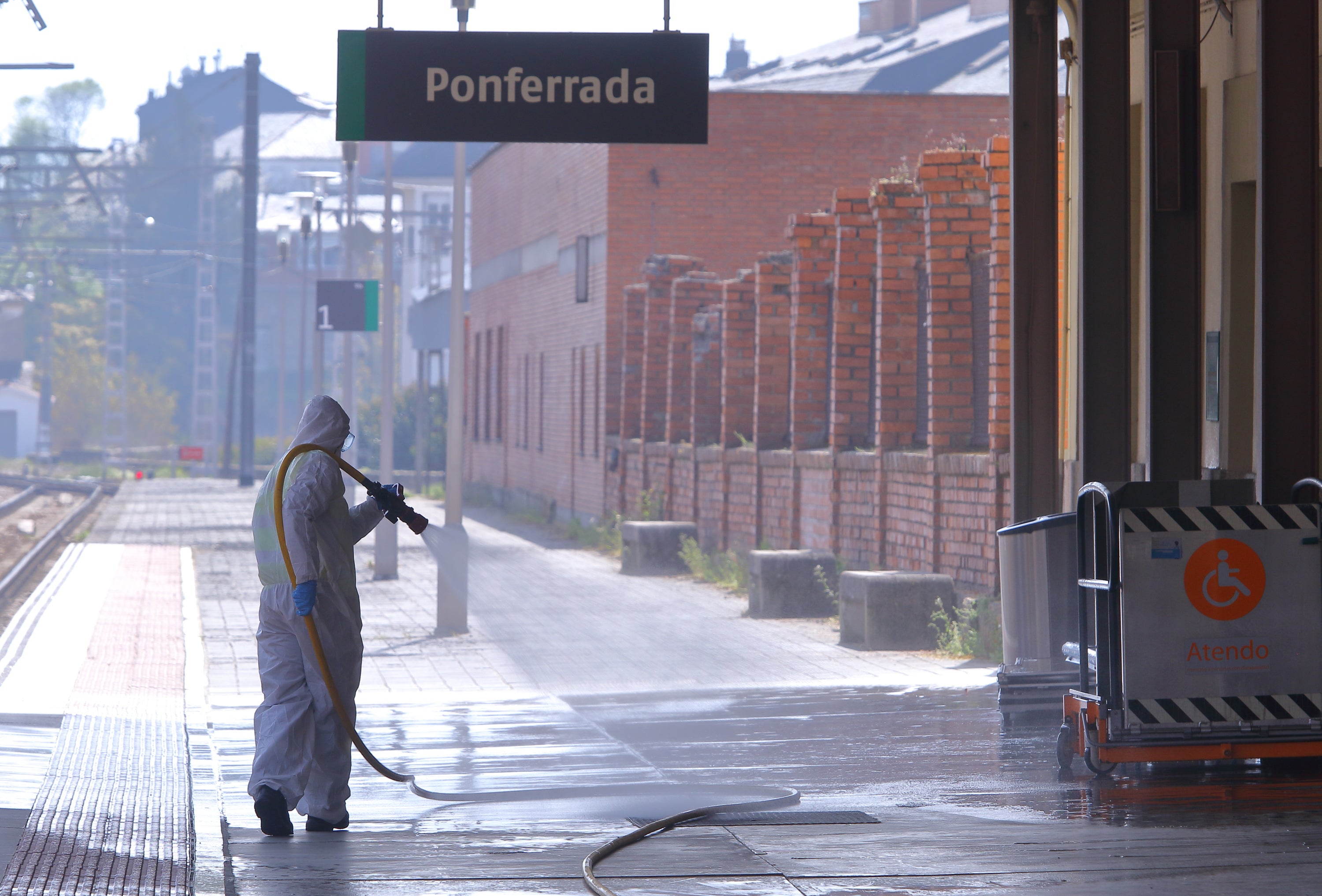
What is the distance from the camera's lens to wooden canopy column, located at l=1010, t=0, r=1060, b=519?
34.4 feet

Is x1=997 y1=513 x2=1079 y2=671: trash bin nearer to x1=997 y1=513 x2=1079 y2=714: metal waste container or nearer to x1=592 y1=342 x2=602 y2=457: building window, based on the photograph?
x1=997 y1=513 x2=1079 y2=714: metal waste container

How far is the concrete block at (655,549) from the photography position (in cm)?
2292

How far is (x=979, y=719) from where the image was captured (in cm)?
1025

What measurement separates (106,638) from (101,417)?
232ft

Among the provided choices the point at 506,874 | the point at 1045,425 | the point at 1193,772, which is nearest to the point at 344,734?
the point at 506,874

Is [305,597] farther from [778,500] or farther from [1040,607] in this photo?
[778,500]

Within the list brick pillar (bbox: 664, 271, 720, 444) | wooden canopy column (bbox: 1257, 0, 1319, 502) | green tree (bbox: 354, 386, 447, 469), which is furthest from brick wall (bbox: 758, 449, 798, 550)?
green tree (bbox: 354, 386, 447, 469)

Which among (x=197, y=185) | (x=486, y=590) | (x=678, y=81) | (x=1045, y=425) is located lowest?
(x=486, y=590)

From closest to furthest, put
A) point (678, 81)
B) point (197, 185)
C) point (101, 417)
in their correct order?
1. point (678, 81)
2. point (101, 417)
3. point (197, 185)

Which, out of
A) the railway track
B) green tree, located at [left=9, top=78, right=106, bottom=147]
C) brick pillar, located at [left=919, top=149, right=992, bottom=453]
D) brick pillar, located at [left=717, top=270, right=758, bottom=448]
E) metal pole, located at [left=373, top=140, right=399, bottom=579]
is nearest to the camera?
brick pillar, located at [left=919, top=149, right=992, bottom=453]

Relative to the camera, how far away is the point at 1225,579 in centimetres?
775

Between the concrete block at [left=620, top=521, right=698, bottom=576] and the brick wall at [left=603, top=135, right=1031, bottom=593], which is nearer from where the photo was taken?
the brick wall at [left=603, top=135, right=1031, bottom=593]

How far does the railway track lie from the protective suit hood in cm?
1422

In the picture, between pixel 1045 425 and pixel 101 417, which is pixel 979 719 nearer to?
pixel 1045 425
